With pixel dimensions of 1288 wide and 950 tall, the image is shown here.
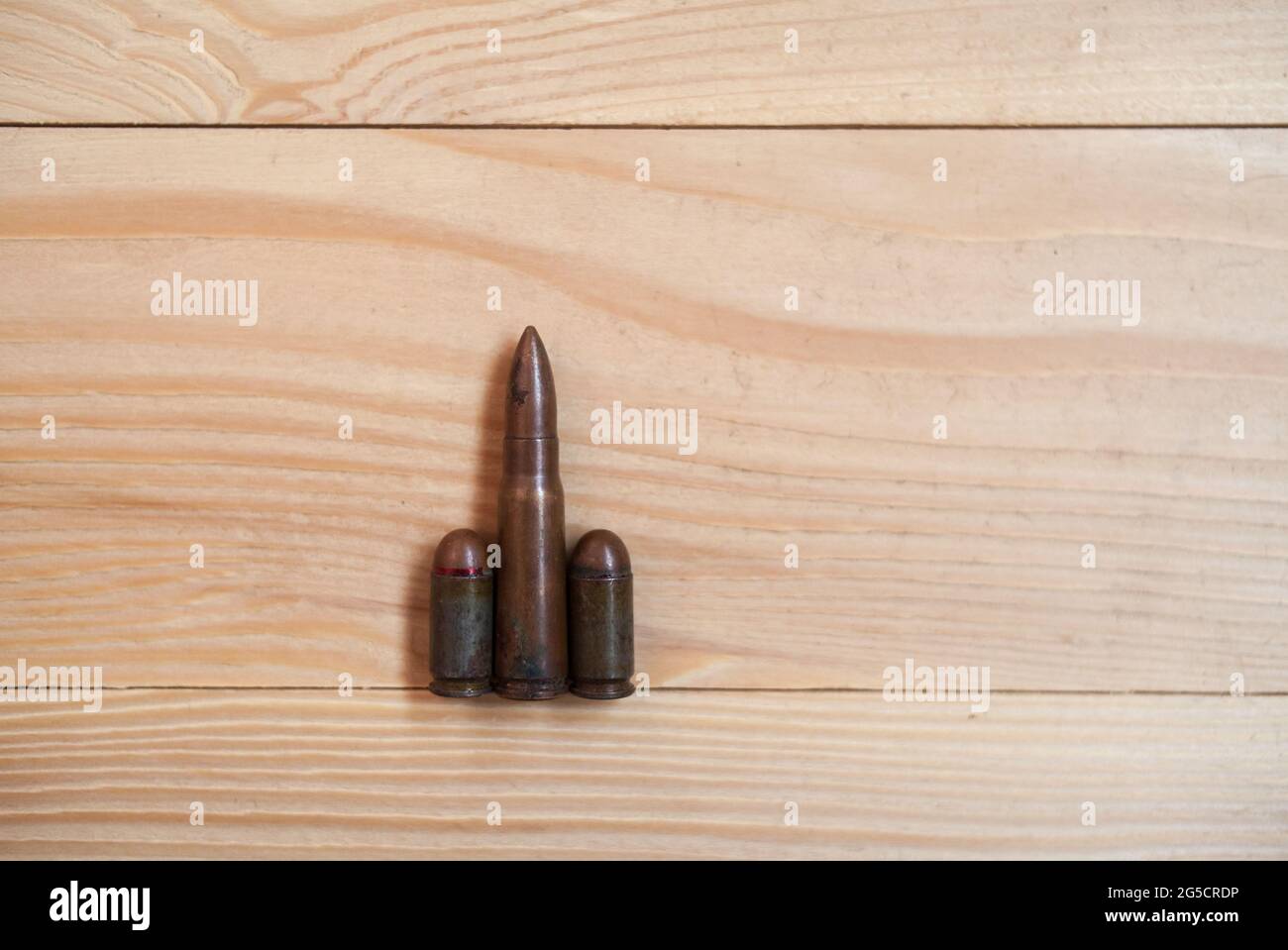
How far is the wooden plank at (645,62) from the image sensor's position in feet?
2.96

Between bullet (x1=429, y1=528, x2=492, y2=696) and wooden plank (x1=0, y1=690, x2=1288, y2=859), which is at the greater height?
bullet (x1=429, y1=528, x2=492, y2=696)

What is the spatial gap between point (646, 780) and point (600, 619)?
178mm

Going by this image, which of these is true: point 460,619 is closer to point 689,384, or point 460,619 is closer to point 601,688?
point 601,688

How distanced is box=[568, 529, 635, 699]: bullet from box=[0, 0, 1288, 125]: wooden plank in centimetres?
41

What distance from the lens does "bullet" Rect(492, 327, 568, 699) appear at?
0.84 metres

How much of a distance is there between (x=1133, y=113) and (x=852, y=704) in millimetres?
615

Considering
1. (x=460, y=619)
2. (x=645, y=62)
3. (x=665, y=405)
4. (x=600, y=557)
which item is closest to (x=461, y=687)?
(x=460, y=619)

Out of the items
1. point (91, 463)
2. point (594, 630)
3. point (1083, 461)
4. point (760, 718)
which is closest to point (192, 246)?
point (91, 463)

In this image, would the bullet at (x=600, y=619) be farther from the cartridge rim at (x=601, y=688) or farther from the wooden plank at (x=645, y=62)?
the wooden plank at (x=645, y=62)

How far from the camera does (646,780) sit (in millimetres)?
910

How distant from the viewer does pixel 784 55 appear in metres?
0.90


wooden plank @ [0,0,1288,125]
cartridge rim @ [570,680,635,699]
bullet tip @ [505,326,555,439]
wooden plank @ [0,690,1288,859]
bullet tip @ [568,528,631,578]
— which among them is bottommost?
wooden plank @ [0,690,1288,859]

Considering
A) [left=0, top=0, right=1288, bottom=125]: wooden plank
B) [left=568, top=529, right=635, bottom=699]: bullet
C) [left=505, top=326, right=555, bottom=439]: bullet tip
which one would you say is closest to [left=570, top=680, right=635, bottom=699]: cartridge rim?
[left=568, top=529, right=635, bottom=699]: bullet

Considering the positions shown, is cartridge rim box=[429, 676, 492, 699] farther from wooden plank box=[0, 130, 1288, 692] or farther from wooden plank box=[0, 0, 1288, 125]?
wooden plank box=[0, 0, 1288, 125]
